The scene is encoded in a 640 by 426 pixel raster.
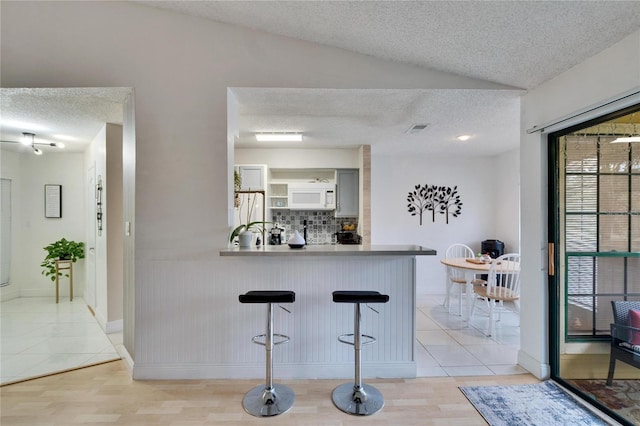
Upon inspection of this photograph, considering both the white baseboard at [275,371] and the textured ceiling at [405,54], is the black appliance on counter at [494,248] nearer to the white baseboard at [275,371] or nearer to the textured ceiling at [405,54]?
the textured ceiling at [405,54]

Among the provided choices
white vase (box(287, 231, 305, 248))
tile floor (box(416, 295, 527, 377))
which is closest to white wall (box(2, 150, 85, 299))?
white vase (box(287, 231, 305, 248))

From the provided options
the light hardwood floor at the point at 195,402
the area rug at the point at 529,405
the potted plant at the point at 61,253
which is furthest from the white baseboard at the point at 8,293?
the area rug at the point at 529,405

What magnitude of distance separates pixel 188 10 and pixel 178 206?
154cm

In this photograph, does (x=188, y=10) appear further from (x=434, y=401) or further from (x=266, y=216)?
(x=434, y=401)

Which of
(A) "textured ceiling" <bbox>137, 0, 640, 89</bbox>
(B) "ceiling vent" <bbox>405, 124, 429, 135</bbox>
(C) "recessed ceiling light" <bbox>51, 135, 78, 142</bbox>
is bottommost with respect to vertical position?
(C) "recessed ceiling light" <bbox>51, 135, 78, 142</bbox>

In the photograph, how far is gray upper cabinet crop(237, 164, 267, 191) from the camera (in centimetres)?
466

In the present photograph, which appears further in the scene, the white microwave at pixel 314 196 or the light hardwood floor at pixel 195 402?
the white microwave at pixel 314 196

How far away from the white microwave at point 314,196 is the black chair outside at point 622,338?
10.9ft

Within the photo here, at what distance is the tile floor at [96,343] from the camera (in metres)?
2.69

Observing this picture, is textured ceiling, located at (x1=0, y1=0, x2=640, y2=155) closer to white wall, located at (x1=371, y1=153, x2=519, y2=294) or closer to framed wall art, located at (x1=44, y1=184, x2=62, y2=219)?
framed wall art, located at (x1=44, y1=184, x2=62, y2=219)

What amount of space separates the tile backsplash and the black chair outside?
3398 millimetres

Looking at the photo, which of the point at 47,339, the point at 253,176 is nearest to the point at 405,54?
the point at 253,176

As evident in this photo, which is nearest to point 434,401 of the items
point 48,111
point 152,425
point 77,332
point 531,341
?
point 531,341

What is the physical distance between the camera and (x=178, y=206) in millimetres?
2479
